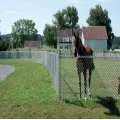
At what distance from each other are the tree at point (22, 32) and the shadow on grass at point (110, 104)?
119371mm

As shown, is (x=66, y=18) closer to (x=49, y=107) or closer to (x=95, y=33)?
(x=95, y=33)

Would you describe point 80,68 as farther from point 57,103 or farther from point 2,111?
point 2,111

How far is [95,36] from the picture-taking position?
8362cm

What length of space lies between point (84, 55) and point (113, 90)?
268cm

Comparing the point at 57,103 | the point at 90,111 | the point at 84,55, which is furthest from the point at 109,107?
the point at 84,55

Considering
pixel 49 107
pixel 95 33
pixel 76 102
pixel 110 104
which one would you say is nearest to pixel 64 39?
pixel 95 33

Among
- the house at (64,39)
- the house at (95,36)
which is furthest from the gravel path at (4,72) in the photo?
the house at (64,39)

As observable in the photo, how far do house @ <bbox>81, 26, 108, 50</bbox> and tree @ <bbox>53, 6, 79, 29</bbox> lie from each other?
1954 centimetres

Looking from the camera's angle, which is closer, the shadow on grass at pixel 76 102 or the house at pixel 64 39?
the shadow on grass at pixel 76 102

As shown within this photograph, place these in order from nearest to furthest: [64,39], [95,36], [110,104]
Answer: [110,104]
[95,36]
[64,39]

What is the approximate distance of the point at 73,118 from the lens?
29.7 ft

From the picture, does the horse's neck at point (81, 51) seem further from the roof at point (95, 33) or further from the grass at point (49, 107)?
the roof at point (95, 33)

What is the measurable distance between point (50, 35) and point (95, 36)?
2193cm

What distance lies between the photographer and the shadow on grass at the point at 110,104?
9762 millimetres
